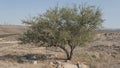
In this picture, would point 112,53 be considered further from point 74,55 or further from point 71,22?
point 71,22

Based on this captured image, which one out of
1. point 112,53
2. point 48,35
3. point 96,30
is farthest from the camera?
point 112,53

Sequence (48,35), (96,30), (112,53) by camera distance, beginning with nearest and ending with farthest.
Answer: (48,35)
(96,30)
(112,53)

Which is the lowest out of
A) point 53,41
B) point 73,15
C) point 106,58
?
point 106,58

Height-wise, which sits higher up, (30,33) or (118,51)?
(30,33)

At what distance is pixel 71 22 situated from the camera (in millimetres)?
30375

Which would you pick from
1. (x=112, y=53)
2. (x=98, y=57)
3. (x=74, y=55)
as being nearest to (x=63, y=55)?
(x=74, y=55)

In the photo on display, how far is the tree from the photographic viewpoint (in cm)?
2944

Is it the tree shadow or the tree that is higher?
the tree

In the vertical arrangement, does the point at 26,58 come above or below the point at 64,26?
below

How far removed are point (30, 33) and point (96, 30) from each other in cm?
664

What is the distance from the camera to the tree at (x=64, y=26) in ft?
96.6

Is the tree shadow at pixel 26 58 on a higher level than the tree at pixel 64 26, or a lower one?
lower

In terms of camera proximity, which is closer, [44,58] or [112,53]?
[44,58]

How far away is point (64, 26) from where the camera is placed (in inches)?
1188
